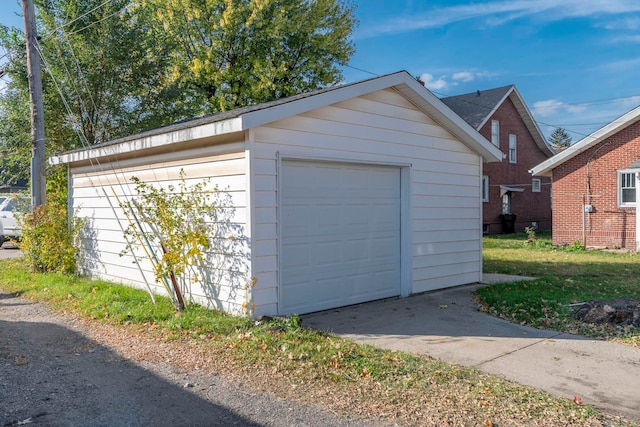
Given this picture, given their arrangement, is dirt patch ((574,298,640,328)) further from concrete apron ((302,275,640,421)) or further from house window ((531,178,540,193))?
house window ((531,178,540,193))

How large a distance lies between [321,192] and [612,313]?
13.4 feet

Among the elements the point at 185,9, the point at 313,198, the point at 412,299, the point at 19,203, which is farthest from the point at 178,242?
the point at 185,9

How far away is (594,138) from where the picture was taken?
16.7 meters

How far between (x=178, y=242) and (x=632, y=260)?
505 inches

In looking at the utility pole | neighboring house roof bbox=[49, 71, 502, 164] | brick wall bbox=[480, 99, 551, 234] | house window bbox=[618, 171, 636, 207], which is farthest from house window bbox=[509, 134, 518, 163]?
the utility pole

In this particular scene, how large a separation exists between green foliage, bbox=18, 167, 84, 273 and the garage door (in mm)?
5390

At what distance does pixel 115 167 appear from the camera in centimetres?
882

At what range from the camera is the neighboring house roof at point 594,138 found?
16016 millimetres

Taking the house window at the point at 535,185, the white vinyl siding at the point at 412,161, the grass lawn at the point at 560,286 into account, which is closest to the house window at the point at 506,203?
the house window at the point at 535,185

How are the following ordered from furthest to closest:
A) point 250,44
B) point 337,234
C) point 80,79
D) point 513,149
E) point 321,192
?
point 513,149 < point 250,44 < point 80,79 < point 337,234 < point 321,192

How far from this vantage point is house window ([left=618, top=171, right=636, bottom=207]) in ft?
54.2

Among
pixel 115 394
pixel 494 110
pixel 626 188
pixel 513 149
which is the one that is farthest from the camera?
pixel 513 149

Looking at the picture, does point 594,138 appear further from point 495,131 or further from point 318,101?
point 318,101

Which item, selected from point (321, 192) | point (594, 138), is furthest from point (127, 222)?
point (594, 138)
